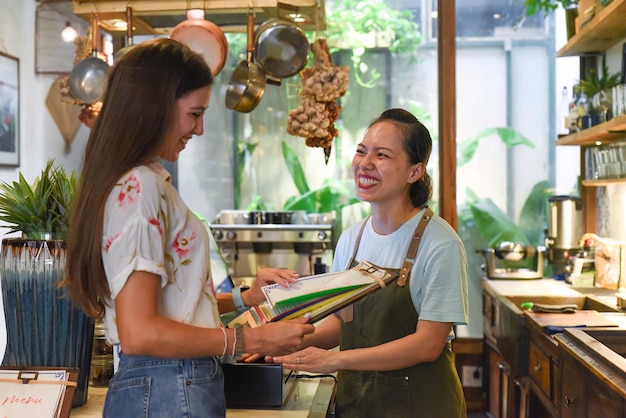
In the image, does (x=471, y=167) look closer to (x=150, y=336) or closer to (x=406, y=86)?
(x=406, y=86)

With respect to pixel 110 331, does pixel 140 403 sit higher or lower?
lower

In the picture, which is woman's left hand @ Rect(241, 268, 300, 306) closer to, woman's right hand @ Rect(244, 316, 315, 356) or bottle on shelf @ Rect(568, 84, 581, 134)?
woman's right hand @ Rect(244, 316, 315, 356)

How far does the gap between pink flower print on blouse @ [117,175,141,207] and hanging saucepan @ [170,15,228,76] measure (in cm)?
231

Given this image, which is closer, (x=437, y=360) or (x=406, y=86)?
(x=437, y=360)

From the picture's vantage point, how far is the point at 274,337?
163 centimetres

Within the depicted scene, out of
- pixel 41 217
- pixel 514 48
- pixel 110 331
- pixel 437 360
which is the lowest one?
pixel 437 360

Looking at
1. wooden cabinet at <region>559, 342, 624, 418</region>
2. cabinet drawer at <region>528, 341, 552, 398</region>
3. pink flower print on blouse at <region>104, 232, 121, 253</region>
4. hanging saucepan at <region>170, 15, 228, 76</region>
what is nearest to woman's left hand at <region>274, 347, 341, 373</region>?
pink flower print on blouse at <region>104, 232, 121, 253</region>

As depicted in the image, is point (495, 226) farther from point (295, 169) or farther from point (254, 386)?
point (254, 386)

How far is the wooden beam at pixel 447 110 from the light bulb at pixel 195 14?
1.60 m

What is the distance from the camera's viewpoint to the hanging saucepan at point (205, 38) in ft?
12.4

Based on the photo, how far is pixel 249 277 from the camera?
518cm

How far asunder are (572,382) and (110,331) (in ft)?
5.68

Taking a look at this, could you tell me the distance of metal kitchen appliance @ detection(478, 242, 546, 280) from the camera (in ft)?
16.8

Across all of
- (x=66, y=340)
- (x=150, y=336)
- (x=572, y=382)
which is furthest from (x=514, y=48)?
(x=150, y=336)
